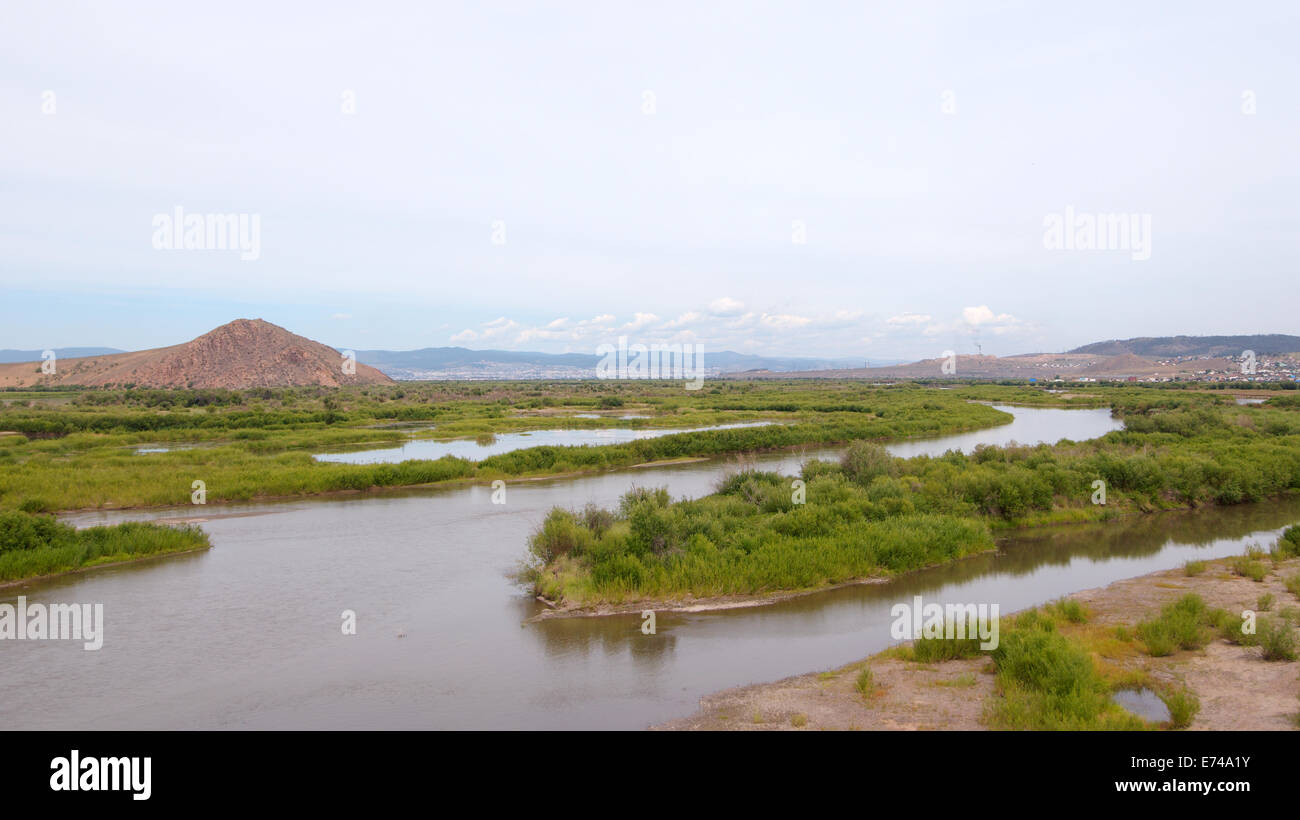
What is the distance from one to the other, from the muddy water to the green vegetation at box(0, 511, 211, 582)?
629 millimetres

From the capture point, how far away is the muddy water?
30.7ft

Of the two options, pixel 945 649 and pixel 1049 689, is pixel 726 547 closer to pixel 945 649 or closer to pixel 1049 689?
pixel 945 649

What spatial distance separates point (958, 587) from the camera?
14.9m

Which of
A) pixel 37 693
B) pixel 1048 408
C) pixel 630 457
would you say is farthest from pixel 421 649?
pixel 1048 408

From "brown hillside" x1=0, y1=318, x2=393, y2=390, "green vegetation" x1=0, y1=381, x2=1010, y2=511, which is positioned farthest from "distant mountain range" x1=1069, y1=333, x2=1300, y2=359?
"brown hillside" x1=0, y1=318, x2=393, y2=390

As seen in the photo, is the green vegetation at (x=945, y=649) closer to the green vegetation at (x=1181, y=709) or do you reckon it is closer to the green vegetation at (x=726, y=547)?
the green vegetation at (x=1181, y=709)

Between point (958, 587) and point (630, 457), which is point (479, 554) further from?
point (630, 457)

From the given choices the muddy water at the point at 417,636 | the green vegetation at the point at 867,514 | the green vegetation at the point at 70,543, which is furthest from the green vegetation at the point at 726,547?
the green vegetation at the point at 70,543

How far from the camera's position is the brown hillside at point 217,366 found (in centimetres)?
10844

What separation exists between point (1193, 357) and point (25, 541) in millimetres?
204720

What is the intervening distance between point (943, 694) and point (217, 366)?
125m

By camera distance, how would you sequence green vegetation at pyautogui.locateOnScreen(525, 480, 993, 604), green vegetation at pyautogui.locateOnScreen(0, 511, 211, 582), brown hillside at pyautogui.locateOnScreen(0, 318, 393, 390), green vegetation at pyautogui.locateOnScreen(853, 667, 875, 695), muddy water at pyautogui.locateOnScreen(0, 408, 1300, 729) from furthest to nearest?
brown hillside at pyautogui.locateOnScreen(0, 318, 393, 390) → green vegetation at pyautogui.locateOnScreen(0, 511, 211, 582) → green vegetation at pyautogui.locateOnScreen(525, 480, 993, 604) → muddy water at pyautogui.locateOnScreen(0, 408, 1300, 729) → green vegetation at pyautogui.locateOnScreen(853, 667, 875, 695)

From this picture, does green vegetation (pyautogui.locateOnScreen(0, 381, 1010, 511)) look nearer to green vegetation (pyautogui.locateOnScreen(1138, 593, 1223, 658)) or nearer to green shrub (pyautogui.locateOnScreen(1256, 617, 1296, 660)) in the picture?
green vegetation (pyautogui.locateOnScreen(1138, 593, 1223, 658))

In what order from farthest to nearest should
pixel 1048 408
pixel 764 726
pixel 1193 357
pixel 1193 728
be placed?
pixel 1193 357 → pixel 1048 408 → pixel 764 726 → pixel 1193 728
